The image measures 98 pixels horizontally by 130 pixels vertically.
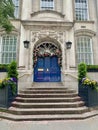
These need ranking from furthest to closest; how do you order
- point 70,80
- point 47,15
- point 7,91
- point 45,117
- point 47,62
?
1. point 47,15
2. point 47,62
3. point 70,80
4. point 7,91
5. point 45,117

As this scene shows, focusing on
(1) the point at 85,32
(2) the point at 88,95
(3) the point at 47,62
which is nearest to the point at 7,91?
(2) the point at 88,95

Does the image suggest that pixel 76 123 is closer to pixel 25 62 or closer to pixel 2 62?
pixel 25 62

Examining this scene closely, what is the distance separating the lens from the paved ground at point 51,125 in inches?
206

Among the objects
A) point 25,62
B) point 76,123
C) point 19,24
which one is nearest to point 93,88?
point 76,123

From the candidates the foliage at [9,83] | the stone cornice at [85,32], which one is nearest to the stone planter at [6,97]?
the foliage at [9,83]

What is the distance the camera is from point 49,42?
12039 millimetres

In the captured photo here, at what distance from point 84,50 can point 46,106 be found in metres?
7.24

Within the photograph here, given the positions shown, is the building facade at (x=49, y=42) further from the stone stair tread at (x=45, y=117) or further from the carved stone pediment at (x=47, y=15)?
the stone stair tread at (x=45, y=117)

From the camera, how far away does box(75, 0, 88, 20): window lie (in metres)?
13.6

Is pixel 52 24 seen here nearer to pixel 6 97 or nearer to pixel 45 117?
pixel 6 97

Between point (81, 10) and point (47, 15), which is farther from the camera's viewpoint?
point (81, 10)

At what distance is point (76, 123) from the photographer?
568cm

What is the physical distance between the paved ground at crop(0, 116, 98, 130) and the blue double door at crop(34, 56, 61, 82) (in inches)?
225

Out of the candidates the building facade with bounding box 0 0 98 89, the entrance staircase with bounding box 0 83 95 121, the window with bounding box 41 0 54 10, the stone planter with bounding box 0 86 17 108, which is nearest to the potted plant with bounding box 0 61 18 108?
the stone planter with bounding box 0 86 17 108
